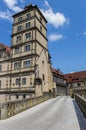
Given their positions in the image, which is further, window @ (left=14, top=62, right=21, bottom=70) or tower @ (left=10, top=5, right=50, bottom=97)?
window @ (left=14, top=62, right=21, bottom=70)

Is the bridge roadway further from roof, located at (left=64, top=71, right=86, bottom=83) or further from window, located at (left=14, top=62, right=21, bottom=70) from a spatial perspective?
roof, located at (left=64, top=71, right=86, bottom=83)

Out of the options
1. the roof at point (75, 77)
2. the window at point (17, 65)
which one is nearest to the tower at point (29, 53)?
the window at point (17, 65)

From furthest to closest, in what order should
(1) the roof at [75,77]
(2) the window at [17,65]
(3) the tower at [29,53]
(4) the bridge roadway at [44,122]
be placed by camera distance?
(1) the roof at [75,77] < (2) the window at [17,65] < (3) the tower at [29,53] < (4) the bridge roadway at [44,122]

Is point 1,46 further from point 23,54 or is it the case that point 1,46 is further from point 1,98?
point 1,98

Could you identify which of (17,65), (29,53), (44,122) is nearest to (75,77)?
(17,65)

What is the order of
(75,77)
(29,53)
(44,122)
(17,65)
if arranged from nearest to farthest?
(44,122) < (29,53) < (17,65) < (75,77)

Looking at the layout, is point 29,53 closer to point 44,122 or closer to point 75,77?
point 44,122

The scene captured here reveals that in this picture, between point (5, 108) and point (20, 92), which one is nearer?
point (5, 108)

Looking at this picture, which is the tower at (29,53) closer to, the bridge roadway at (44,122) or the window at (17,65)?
the window at (17,65)

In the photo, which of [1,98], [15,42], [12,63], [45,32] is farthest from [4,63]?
[45,32]

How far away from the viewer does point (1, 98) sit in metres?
39.5

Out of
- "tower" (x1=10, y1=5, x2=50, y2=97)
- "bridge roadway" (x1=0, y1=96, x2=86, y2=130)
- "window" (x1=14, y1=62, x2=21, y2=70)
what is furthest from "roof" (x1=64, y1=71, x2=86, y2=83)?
"bridge roadway" (x1=0, y1=96, x2=86, y2=130)

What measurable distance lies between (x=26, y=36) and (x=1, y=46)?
27.6 feet

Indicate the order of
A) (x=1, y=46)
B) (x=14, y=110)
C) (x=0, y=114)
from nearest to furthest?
(x=0, y=114) < (x=14, y=110) < (x=1, y=46)
